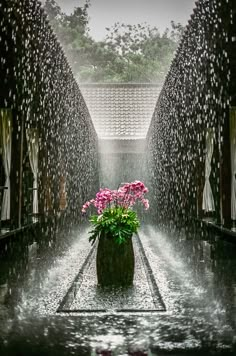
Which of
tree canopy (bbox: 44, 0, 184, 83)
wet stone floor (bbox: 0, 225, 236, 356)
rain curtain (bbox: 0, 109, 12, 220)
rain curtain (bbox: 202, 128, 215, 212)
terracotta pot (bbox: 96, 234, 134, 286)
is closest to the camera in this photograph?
wet stone floor (bbox: 0, 225, 236, 356)

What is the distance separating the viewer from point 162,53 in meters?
36.1

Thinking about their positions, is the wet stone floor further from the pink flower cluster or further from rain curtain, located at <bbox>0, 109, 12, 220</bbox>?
rain curtain, located at <bbox>0, 109, 12, 220</bbox>

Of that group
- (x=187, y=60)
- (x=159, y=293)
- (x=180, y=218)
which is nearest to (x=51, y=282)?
(x=159, y=293)

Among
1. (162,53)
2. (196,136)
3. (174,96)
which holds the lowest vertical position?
(196,136)

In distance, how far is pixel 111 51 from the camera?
3581 centimetres

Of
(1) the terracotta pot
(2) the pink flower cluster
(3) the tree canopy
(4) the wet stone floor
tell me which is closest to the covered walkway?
(4) the wet stone floor

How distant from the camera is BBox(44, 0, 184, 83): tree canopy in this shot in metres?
33.7

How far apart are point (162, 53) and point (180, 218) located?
1030 inches

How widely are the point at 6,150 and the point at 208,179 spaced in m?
3.79

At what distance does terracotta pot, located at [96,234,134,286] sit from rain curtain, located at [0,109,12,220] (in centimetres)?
358

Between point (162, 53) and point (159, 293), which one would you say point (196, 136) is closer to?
point (159, 293)

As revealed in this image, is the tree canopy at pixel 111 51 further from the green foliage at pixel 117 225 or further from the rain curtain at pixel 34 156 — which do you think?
the green foliage at pixel 117 225

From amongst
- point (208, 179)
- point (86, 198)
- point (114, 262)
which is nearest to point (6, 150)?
point (208, 179)

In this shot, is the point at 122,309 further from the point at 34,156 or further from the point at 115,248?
the point at 34,156
